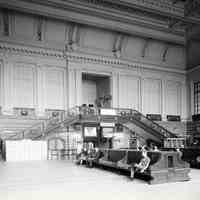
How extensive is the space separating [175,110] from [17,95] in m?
14.8

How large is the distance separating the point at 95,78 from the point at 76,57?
382cm

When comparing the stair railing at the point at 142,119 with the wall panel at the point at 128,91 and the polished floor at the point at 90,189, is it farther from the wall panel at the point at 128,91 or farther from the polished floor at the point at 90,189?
the polished floor at the point at 90,189

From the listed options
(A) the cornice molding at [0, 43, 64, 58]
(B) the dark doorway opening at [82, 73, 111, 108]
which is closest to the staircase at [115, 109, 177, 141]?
(B) the dark doorway opening at [82, 73, 111, 108]

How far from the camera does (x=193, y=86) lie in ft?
85.0

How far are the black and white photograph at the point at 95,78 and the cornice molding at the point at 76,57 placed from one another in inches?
3.0

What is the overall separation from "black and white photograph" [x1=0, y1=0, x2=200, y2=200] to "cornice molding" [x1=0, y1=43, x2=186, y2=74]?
0.08 metres

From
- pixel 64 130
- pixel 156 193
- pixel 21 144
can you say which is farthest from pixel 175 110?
pixel 156 193

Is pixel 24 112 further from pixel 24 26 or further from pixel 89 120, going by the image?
pixel 24 26

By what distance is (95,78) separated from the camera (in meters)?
24.4

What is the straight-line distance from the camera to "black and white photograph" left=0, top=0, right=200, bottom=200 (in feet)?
58.2

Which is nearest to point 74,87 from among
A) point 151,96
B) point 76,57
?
point 76,57

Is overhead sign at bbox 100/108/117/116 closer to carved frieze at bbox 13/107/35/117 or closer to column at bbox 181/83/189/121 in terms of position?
carved frieze at bbox 13/107/35/117

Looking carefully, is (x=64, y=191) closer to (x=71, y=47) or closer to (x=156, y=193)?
(x=156, y=193)

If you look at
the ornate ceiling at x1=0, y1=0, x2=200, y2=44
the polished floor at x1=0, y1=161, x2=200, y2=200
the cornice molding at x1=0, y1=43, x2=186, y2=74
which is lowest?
the polished floor at x1=0, y1=161, x2=200, y2=200
